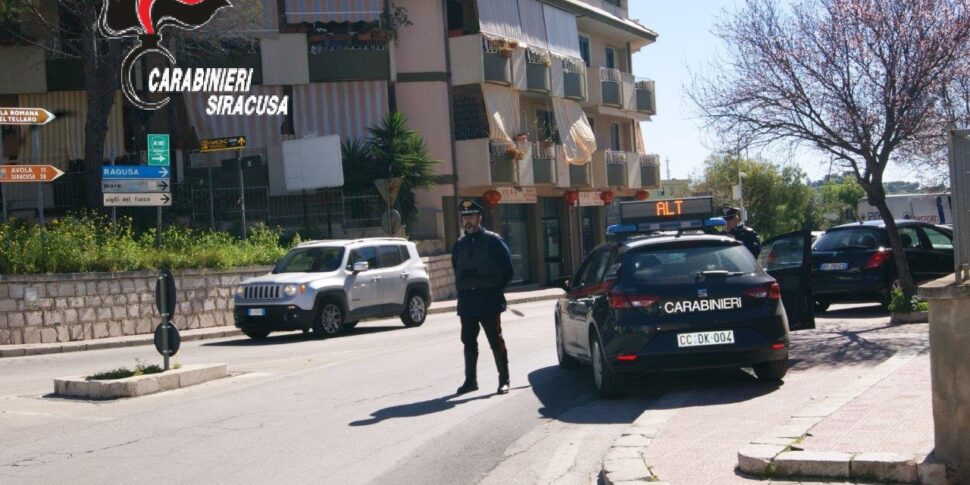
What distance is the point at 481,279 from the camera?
11.5 m

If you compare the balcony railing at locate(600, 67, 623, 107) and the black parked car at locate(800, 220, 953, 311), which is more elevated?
the balcony railing at locate(600, 67, 623, 107)

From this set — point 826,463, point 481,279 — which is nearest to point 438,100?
point 481,279

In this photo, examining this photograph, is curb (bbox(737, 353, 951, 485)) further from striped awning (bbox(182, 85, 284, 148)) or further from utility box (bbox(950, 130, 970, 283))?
striped awning (bbox(182, 85, 284, 148))

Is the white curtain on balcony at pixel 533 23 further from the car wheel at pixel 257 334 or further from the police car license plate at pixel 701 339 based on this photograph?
the police car license plate at pixel 701 339

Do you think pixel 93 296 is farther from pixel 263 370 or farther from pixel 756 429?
pixel 756 429

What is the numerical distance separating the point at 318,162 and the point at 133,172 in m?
10.00

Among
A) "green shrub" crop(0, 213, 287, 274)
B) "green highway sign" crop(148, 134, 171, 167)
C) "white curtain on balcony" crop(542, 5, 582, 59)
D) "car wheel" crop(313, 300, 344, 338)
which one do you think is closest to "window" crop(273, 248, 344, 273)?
"car wheel" crop(313, 300, 344, 338)

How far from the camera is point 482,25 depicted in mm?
39250

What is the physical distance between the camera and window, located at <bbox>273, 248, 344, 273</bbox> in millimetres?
21719

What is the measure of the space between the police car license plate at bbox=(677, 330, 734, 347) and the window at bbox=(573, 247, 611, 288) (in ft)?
4.40

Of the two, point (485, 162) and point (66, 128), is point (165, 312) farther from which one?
point (485, 162)

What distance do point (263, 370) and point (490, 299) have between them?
484cm

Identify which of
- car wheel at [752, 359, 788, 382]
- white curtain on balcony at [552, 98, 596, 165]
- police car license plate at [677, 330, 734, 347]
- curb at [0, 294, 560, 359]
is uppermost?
white curtain on balcony at [552, 98, 596, 165]

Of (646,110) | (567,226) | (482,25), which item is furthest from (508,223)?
(646,110)
